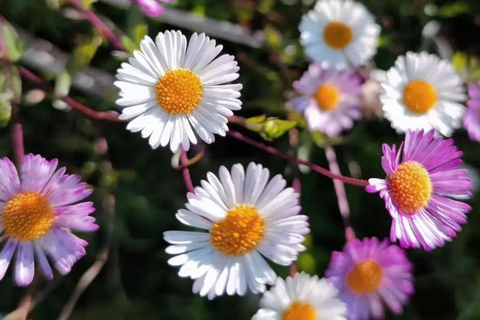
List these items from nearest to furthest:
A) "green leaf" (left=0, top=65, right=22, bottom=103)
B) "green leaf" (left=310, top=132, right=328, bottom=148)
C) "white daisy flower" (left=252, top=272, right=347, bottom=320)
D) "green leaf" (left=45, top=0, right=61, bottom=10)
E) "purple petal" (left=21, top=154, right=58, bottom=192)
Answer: "purple petal" (left=21, top=154, right=58, bottom=192), "white daisy flower" (left=252, top=272, right=347, bottom=320), "green leaf" (left=0, top=65, right=22, bottom=103), "green leaf" (left=45, top=0, right=61, bottom=10), "green leaf" (left=310, top=132, right=328, bottom=148)

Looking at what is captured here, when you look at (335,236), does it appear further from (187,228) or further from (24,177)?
(24,177)

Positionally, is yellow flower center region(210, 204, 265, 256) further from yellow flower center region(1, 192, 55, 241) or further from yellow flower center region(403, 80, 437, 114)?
yellow flower center region(403, 80, 437, 114)

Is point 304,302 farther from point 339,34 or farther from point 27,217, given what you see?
point 339,34

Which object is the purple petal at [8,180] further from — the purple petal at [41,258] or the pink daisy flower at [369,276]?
the pink daisy flower at [369,276]

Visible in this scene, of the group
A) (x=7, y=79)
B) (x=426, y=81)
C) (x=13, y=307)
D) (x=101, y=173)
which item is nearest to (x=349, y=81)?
(x=426, y=81)

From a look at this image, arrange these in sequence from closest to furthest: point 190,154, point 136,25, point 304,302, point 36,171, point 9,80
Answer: point 36,171, point 304,302, point 9,80, point 136,25, point 190,154

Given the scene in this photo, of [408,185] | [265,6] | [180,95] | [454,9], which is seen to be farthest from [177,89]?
[454,9]

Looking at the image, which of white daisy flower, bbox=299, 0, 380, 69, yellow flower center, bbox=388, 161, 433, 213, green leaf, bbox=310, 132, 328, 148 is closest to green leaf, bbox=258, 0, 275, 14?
white daisy flower, bbox=299, 0, 380, 69
